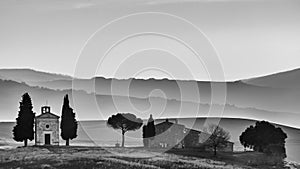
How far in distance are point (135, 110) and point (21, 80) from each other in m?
3.76

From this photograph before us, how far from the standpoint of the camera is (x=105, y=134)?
19.4 meters

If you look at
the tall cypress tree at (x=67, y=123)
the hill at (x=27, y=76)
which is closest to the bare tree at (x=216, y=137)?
the tall cypress tree at (x=67, y=123)

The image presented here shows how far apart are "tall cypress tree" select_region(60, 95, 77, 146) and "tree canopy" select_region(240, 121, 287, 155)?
5.42m

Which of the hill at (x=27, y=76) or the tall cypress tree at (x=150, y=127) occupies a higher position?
the hill at (x=27, y=76)

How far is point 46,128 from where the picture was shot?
19.1m

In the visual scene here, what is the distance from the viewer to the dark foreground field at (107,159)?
1825cm

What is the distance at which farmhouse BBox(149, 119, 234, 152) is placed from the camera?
747 inches

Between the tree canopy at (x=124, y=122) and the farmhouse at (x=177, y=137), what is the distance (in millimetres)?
648

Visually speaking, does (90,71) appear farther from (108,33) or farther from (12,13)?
(12,13)

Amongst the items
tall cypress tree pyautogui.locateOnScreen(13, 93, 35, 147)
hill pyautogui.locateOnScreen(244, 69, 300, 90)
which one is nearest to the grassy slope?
tall cypress tree pyautogui.locateOnScreen(13, 93, 35, 147)

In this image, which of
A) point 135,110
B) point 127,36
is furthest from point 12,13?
point 135,110

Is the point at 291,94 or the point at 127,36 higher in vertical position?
the point at 127,36

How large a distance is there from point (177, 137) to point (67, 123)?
3.58 m

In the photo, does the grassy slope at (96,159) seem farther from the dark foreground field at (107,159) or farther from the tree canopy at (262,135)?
the tree canopy at (262,135)
